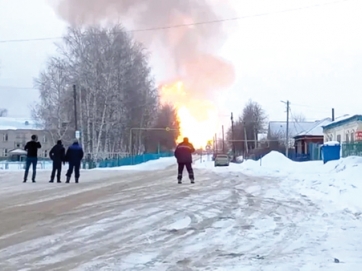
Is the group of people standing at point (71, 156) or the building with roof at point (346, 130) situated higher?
the building with roof at point (346, 130)

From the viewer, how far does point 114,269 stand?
579 cm

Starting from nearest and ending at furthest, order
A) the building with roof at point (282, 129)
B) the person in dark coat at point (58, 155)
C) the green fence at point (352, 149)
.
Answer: the person in dark coat at point (58, 155) < the green fence at point (352, 149) < the building with roof at point (282, 129)

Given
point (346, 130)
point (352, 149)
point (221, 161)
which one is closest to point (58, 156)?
point (352, 149)

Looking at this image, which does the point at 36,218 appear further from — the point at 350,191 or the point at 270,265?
the point at 350,191

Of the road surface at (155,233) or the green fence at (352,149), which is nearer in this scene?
the road surface at (155,233)

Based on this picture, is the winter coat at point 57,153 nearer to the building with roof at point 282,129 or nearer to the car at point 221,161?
the car at point 221,161

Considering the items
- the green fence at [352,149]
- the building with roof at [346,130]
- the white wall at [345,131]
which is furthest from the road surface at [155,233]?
the white wall at [345,131]

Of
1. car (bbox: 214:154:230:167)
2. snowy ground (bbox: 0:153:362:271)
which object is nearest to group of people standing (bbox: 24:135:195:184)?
snowy ground (bbox: 0:153:362:271)

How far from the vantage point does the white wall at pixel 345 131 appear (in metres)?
50.1

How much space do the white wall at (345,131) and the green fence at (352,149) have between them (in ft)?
37.4

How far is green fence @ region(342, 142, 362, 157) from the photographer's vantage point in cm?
3509

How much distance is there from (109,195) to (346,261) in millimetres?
9368

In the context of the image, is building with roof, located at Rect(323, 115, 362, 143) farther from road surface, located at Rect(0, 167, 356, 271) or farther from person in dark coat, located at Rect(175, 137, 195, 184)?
road surface, located at Rect(0, 167, 356, 271)

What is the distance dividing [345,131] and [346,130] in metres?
0.42
